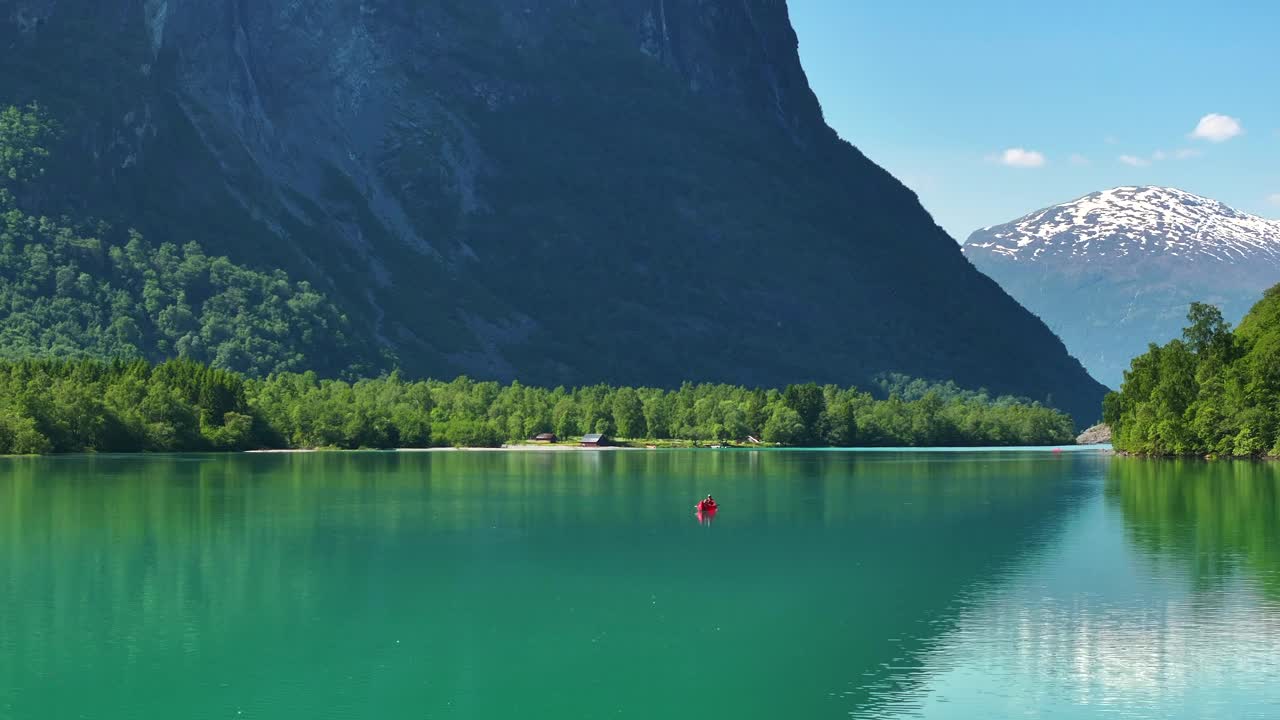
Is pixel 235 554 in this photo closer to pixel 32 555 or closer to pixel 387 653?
pixel 32 555

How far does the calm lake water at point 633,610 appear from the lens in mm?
47281

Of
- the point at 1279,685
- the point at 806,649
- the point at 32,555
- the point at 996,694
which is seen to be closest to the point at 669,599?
the point at 806,649

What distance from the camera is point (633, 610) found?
209 ft

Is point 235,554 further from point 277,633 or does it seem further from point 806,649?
point 806,649

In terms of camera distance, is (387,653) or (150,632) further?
(150,632)

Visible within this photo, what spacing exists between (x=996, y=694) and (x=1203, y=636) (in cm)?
1326

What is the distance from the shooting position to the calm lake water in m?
47.3

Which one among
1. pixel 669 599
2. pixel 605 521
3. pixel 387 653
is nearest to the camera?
pixel 387 653

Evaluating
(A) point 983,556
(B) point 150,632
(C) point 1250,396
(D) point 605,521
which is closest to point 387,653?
(B) point 150,632

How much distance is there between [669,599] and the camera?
66875mm

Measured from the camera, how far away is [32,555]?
80125 mm

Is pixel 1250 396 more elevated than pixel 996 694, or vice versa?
pixel 1250 396

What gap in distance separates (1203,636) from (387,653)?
30.2 m

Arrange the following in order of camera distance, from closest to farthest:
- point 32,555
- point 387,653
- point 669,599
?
point 387,653
point 669,599
point 32,555
